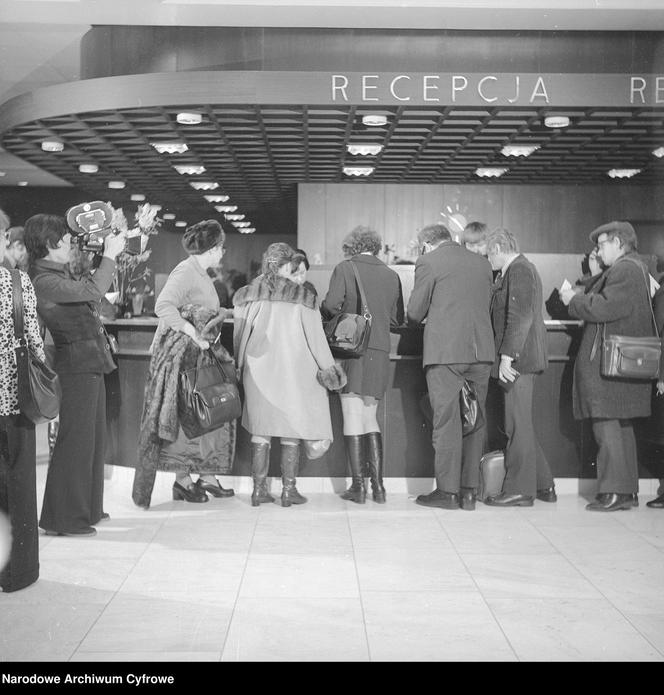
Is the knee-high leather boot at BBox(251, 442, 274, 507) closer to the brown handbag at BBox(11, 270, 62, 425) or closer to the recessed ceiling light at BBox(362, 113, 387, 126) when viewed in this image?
the brown handbag at BBox(11, 270, 62, 425)

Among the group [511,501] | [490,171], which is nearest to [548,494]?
[511,501]

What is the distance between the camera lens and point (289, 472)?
5199 mm

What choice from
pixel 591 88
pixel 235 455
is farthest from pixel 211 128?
pixel 235 455

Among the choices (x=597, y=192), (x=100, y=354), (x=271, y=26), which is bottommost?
(x=100, y=354)

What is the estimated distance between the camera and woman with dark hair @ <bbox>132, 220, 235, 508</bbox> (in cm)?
497

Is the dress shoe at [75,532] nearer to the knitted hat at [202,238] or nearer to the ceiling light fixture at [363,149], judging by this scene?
the knitted hat at [202,238]

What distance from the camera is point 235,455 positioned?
18.7 ft

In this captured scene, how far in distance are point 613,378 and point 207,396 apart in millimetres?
2258

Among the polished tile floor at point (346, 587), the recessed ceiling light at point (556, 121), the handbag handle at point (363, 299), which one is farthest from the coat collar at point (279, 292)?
the recessed ceiling light at point (556, 121)

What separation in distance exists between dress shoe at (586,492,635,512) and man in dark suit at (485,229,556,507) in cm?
34

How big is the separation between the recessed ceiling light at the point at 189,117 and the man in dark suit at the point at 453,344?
12.3 feet
